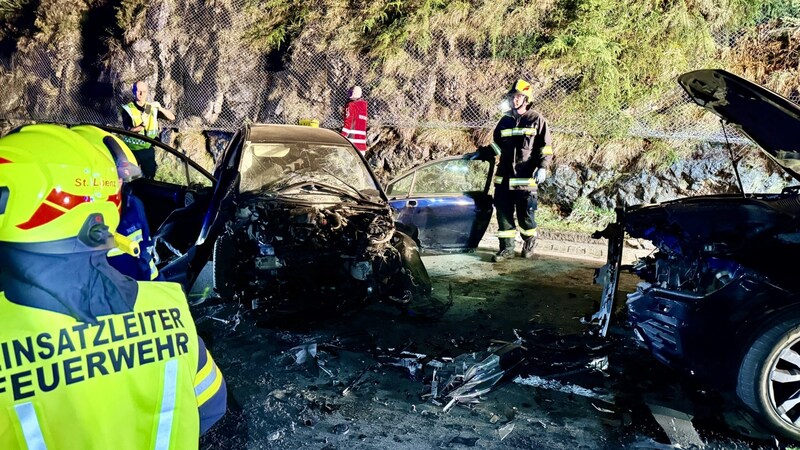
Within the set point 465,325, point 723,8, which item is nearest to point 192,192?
point 465,325

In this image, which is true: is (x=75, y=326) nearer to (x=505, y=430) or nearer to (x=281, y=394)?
(x=281, y=394)

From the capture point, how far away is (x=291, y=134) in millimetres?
4723

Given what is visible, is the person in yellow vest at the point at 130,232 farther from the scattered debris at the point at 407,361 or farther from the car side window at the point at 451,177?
the car side window at the point at 451,177

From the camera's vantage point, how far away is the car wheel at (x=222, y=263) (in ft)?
12.2

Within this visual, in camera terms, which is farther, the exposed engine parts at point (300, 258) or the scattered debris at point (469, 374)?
the exposed engine parts at point (300, 258)

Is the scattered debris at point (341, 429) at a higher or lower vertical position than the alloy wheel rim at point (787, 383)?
lower

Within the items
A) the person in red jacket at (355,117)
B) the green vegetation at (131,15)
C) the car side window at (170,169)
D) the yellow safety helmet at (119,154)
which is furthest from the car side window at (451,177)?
the green vegetation at (131,15)

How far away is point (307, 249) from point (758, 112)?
124 inches

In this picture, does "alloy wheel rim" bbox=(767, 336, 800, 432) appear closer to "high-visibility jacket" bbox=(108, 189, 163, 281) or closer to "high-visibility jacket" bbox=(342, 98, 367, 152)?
"high-visibility jacket" bbox=(108, 189, 163, 281)

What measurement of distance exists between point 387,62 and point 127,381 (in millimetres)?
9792

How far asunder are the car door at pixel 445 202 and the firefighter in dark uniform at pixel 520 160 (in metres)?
0.38

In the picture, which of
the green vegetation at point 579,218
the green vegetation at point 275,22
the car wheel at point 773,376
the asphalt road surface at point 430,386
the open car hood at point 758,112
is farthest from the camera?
the green vegetation at point 275,22

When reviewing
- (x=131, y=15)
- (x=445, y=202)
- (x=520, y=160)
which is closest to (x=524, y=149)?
(x=520, y=160)

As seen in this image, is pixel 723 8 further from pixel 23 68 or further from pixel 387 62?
pixel 23 68
